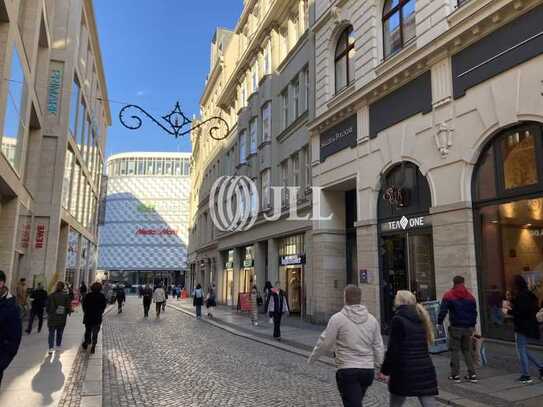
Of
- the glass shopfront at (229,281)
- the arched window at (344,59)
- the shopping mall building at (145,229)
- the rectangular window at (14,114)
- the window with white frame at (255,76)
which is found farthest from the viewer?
the shopping mall building at (145,229)

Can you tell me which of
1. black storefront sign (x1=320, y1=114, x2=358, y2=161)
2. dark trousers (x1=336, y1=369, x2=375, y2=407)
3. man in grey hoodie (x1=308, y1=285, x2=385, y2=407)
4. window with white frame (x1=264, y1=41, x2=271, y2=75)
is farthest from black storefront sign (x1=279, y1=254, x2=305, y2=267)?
dark trousers (x1=336, y1=369, x2=375, y2=407)

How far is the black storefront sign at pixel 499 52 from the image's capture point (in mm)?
10141

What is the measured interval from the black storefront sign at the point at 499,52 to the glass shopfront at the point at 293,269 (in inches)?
448

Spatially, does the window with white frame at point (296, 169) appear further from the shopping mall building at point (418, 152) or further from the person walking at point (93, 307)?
the person walking at point (93, 307)

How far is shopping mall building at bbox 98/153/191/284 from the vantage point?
83312 millimetres

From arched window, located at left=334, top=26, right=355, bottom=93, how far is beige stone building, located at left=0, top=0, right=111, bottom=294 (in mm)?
11977

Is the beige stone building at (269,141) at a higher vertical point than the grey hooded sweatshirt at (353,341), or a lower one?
higher

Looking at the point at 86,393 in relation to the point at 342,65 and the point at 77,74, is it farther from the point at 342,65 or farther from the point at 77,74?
the point at 77,74

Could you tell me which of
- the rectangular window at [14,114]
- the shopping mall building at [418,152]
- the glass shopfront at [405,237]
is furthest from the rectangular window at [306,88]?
the rectangular window at [14,114]

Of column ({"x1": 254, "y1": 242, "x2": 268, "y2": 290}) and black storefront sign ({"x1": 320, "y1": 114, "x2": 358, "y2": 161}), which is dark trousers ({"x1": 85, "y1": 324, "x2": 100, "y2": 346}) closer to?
black storefront sign ({"x1": 320, "y1": 114, "x2": 358, "y2": 161})

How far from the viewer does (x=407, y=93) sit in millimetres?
14234

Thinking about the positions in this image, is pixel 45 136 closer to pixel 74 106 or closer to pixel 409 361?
pixel 74 106

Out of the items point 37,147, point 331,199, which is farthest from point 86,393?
point 37,147

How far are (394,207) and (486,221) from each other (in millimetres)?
3880
